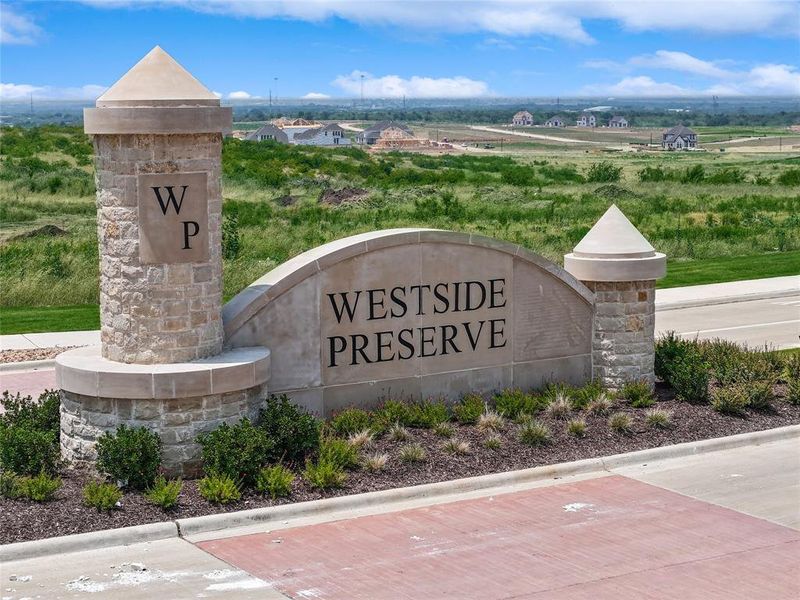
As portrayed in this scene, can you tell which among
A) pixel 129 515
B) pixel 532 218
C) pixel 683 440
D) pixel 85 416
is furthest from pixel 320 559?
pixel 532 218

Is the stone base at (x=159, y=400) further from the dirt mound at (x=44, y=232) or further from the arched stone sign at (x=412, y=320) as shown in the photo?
the dirt mound at (x=44, y=232)

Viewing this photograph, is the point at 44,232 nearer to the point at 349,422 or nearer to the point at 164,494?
the point at 349,422

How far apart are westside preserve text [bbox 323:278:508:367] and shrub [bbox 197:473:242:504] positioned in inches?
106

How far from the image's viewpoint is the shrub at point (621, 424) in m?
14.2

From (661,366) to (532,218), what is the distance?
2797 cm

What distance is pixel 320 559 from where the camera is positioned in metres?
10.4

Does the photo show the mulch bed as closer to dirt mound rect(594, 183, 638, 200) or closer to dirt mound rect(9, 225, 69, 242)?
dirt mound rect(9, 225, 69, 242)

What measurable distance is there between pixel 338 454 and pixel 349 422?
1.20 m

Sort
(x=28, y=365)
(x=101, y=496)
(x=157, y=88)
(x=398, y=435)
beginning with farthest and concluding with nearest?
(x=28, y=365) → (x=398, y=435) → (x=157, y=88) → (x=101, y=496)

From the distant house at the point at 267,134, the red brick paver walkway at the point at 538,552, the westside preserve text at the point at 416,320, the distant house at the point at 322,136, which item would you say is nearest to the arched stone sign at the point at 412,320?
the westside preserve text at the point at 416,320

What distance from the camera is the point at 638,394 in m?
15.3

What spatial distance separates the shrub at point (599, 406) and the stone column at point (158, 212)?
16.1ft

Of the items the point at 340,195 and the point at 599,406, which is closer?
the point at 599,406

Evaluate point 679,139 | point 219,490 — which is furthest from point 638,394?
point 679,139
